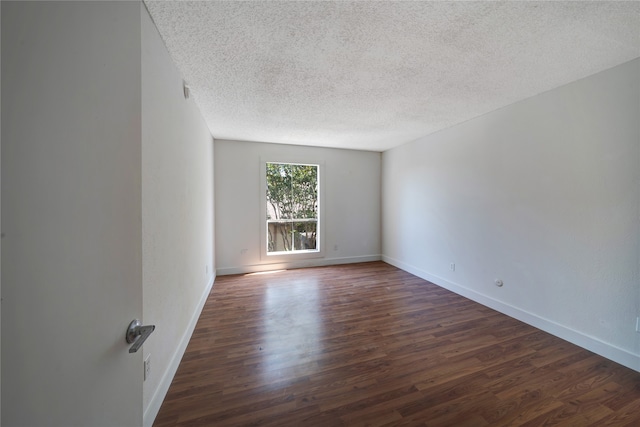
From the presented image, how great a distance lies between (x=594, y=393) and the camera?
4.90 feet

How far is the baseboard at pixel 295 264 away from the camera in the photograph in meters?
3.94

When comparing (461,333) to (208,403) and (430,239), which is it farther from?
(208,403)

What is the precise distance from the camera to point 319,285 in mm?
3406

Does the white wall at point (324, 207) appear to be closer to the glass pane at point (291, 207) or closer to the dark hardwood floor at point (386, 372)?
the glass pane at point (291, 207)

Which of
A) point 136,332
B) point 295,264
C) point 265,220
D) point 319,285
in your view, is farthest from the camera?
point 295,264

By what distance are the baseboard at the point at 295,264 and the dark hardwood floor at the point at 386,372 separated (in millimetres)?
1218

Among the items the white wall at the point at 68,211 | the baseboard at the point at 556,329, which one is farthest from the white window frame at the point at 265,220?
the white wall at the point at 68,211

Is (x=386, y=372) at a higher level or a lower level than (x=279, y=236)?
lower

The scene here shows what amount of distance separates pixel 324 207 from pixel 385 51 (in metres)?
3.05

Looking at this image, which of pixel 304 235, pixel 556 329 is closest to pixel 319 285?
pixel 304 235

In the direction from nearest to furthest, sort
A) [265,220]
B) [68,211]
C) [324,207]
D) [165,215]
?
[68,211] < [165,215] < [265,220] < [324,207]

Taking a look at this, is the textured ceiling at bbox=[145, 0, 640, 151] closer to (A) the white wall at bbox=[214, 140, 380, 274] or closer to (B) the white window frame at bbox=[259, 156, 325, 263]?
(A) the white wall at bbox=[214, 140, 380, 274]

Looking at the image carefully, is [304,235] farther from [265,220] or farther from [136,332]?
[136,332]

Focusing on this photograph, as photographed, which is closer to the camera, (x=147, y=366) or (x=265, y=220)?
(x=147, y=366)
